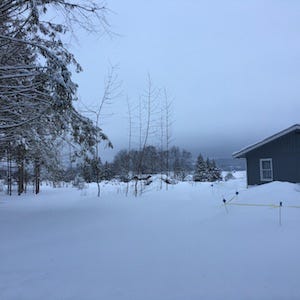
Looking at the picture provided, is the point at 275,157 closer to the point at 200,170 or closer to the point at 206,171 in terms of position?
the point at 206,171

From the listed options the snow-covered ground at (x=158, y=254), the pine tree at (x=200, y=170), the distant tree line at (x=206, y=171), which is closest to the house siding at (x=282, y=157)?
the snow-covered ground at (x=158, y=254)

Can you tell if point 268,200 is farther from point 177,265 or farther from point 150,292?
point 150,292

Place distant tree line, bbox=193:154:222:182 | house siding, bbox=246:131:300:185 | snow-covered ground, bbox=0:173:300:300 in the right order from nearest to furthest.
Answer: snow-covered ground, bbox=0:173:300:300
house siding, bbox=246:131:300:185
distant tree line, bbox=193:154:222:182

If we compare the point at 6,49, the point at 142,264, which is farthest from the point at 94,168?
the point at 142,264

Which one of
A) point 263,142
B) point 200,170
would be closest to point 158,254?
point 263,142

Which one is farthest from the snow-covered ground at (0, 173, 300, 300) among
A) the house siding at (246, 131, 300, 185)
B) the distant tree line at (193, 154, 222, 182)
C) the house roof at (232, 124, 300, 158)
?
the distant tree line at (193, 154, 222, 182)

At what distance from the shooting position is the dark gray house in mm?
15008

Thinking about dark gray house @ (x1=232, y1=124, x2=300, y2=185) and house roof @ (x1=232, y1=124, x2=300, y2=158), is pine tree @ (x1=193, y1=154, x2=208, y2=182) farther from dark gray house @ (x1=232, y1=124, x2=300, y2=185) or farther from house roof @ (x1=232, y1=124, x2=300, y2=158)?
dark gray house @ (x1=232, y1=124, x2=300, y2=185)

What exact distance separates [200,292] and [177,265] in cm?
96

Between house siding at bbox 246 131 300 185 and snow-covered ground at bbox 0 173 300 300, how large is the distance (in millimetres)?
6661

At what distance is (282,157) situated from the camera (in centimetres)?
1548

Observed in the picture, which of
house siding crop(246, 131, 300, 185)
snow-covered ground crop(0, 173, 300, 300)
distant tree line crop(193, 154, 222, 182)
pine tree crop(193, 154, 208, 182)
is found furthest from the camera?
pine tree crop(193, 154, 208, 182)

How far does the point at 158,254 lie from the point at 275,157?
40.6ft

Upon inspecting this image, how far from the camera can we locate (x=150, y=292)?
3.64m
